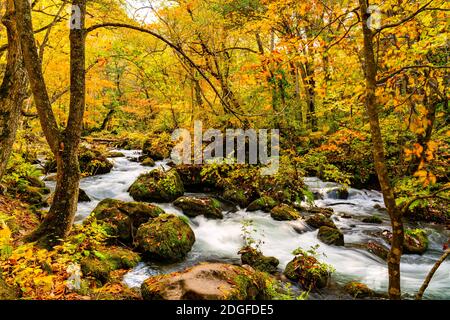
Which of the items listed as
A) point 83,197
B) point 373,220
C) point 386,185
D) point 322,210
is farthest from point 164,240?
point 373,220

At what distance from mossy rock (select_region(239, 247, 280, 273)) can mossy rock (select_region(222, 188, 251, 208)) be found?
416 cm

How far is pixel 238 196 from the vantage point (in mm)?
11977

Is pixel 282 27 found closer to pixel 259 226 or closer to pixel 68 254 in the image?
pixel 259 226

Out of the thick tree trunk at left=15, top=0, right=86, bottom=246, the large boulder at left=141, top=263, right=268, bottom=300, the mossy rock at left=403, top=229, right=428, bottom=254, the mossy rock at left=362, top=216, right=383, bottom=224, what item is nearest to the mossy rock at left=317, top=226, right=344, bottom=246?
the mossy rock at left=403, top=229, right=428, bottom=254

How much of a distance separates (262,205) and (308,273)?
4.93 meters

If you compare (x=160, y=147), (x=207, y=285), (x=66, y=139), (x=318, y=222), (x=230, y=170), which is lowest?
(x=318, y=222)

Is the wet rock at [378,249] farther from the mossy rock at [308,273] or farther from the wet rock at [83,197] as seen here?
the wet rock at [83,197]

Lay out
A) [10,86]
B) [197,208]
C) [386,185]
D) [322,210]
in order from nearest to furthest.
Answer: [386,185] → [10,86] → [197,208] → [322,210]

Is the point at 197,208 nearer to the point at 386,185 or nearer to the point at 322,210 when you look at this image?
the point at 322,210

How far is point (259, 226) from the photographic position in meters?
10.0

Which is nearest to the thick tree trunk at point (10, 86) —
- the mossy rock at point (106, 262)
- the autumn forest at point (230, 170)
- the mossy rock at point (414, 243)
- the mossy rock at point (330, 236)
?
the autumn forest at point (230, 170)

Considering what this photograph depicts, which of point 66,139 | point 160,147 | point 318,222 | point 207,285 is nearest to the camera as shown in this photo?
point 207,285

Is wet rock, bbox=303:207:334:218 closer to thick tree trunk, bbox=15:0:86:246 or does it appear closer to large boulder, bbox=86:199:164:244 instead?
large boulder, bbox=86:199:164:244
